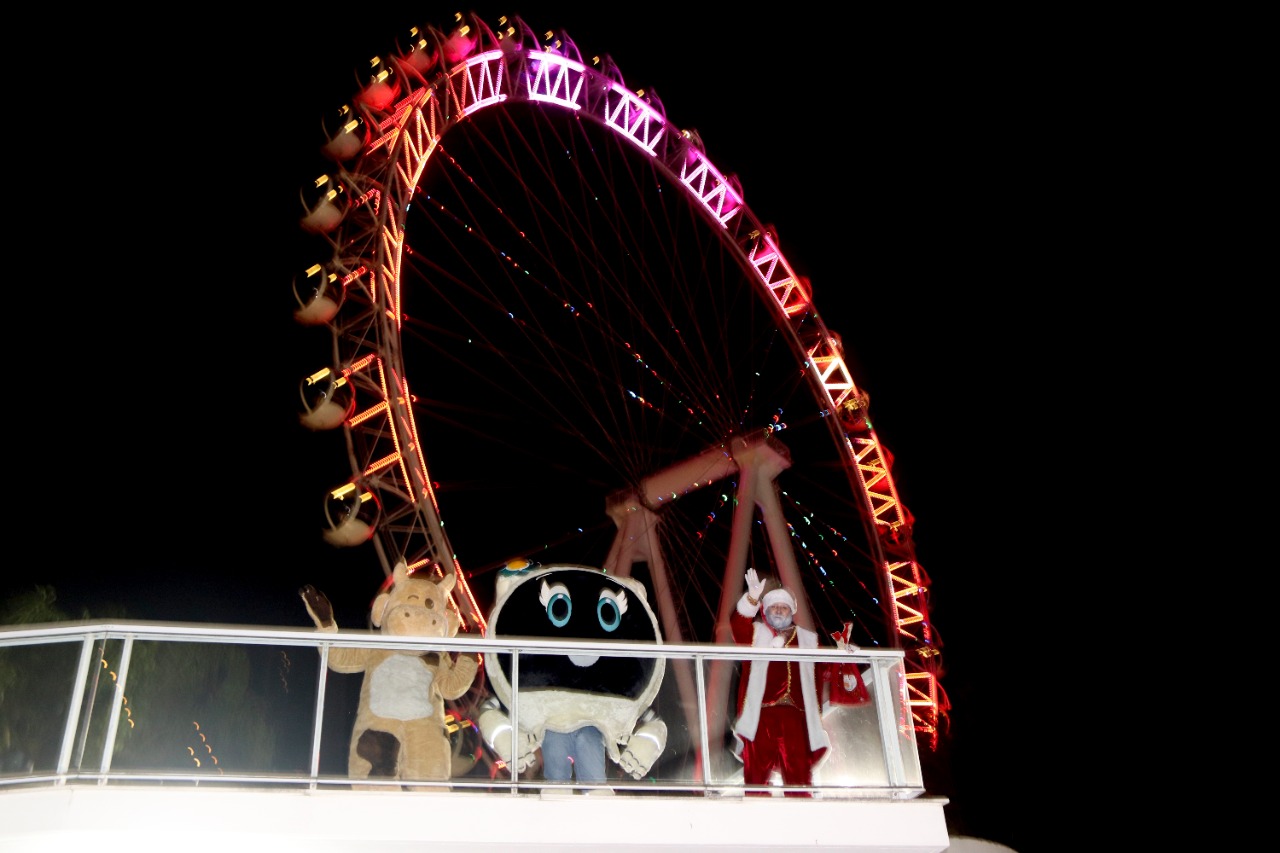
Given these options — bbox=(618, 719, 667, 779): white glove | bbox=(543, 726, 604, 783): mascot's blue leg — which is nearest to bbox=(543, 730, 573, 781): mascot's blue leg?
bbox=(543, 726, 604, 783): mascot's blue leg

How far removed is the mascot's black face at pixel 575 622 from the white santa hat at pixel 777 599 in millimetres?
773

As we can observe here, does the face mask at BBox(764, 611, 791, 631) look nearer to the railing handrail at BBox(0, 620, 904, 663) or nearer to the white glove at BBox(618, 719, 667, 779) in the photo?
the railing handrail at BBox(0, 620, 904, 663)

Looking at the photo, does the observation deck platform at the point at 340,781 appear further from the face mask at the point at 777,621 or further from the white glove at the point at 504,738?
the face mask at the point at 777,621

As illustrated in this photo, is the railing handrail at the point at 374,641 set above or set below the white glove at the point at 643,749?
above

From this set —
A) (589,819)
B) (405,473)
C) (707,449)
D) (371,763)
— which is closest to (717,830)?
(589,819)

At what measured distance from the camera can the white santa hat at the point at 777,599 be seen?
21.3 feet

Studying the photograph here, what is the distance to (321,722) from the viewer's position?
5.07 metres

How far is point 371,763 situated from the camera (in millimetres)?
5637

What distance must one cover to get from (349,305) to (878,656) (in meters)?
8.26

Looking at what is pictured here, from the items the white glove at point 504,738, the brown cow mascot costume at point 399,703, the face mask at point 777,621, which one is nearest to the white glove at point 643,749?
the white glove at point 504,738

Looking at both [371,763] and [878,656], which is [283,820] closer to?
[371,763]

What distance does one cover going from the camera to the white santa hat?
6.50m

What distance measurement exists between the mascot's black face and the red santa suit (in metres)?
0.55

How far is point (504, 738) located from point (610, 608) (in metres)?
0.80
